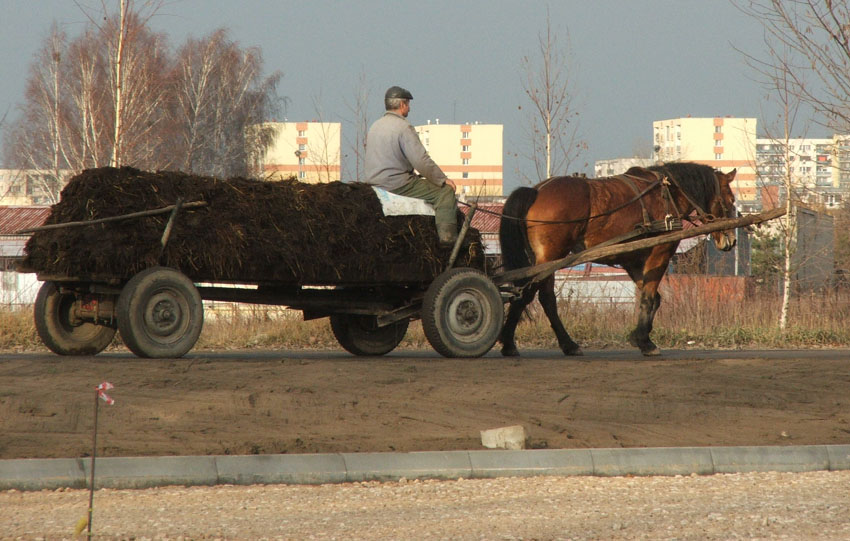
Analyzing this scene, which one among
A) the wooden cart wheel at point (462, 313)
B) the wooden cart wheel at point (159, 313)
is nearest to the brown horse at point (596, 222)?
the wooden cart wheel at point (462, 313)

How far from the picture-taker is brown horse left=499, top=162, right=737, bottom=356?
37.3 feet

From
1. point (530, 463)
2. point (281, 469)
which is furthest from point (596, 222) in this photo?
point (281, 469)

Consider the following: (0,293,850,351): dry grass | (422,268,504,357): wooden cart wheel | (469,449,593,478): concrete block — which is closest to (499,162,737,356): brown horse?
(422,268,504,357): wooden cart wheel

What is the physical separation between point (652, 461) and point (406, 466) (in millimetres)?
1619

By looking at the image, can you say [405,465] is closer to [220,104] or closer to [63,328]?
[63,328]

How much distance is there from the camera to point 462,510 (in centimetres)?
550

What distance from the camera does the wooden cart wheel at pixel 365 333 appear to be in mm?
11438

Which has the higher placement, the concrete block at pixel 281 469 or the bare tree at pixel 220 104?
the bare tree at pixel 220 104

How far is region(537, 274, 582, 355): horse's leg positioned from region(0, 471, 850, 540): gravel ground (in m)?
5.14

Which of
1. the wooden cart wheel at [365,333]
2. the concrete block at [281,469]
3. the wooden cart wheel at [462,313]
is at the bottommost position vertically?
the concrete block at [281,469]

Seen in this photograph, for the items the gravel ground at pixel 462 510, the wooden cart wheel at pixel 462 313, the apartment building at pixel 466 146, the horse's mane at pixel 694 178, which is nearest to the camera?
the gravel ground at pixel 462 510

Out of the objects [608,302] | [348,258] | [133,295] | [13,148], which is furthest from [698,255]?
[13,148]

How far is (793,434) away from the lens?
771 centimetres

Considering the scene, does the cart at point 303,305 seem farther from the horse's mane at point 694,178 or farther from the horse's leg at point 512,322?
the horse's mane at point 694,178
